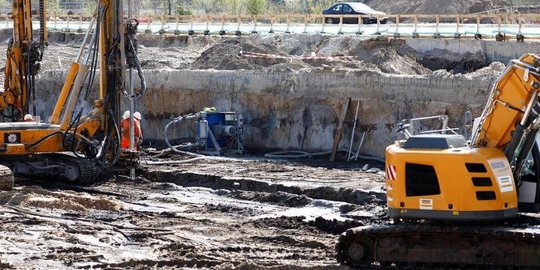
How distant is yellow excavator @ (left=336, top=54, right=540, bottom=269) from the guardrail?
69.3ft

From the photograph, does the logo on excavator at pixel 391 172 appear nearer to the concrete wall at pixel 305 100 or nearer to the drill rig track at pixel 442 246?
the drill rig track at pixel 442 246

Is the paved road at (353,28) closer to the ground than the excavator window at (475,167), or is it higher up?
closer to the ground

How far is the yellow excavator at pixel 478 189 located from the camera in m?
11.7

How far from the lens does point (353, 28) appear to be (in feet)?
128

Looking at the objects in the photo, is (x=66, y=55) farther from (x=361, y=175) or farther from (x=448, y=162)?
(x=448, y=162)

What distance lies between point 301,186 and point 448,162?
8037 mm

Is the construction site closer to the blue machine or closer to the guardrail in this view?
the blue machine

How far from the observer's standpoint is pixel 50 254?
1380 centimetres

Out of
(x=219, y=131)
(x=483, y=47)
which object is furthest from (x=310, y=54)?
(x=219, y=131)

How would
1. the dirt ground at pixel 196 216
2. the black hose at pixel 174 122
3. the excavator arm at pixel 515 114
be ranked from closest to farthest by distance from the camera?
1. the excavator arm at pixel 515 114
2. the dirt ground at pixel 196 216
3. the black hose at pixel 174 122

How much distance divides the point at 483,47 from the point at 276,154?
10.2 m

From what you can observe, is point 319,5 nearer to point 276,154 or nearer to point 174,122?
point 174,122

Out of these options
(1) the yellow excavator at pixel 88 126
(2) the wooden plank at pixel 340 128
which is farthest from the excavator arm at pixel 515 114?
(2) the wooden plank at pixel 340 128

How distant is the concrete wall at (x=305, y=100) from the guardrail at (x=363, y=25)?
30.4 ft
